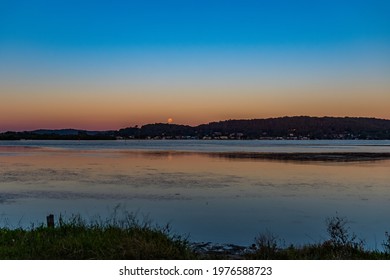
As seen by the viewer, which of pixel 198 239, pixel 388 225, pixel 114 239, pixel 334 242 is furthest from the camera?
pixel 388 225

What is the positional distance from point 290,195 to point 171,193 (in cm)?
462

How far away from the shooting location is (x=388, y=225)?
37.8 ft

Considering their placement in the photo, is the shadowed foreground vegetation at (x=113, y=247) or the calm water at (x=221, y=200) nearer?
the shadowed foreground vegetation at (x=113, y=247)

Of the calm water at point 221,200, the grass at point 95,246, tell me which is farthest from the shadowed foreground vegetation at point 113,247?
the calm water at point 221,200

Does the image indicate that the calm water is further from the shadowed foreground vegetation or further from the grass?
the grass

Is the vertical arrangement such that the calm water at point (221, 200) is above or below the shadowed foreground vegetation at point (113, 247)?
below

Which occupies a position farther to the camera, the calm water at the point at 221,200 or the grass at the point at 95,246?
the calm water at the point at 221,200

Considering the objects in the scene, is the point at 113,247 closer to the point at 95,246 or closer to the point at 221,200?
the point at 95,246

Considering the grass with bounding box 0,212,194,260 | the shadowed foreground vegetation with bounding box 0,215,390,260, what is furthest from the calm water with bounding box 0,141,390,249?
the grass with bounding box 0,212,194,260

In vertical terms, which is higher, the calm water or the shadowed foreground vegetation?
the shadowed foreground vegetation

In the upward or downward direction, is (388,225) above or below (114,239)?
below

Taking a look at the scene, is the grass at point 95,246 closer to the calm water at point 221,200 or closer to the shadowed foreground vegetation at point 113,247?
the shadowed foreground vegetation at point 113,247
